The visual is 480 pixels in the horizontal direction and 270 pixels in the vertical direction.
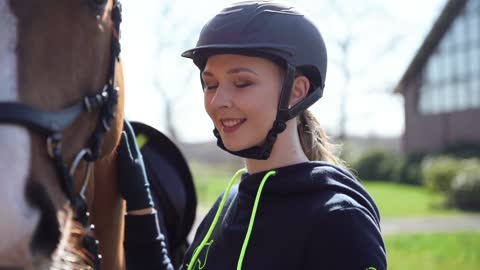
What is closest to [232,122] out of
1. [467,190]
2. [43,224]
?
[43,224]

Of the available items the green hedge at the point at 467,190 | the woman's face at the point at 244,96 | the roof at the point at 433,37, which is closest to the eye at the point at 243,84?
the woman's face at the point at 244,96

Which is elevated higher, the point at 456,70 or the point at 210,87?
the point at 210,87

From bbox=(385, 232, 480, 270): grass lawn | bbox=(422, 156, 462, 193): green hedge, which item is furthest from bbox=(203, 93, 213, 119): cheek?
bbox=(422, 156, 462, 193): green hedge

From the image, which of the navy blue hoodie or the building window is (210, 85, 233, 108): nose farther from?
the building window

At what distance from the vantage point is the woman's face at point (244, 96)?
216 centimetres

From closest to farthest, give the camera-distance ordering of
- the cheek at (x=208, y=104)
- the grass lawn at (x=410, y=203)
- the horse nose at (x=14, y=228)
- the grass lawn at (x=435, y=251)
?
the horse nose at (x=14, y=228)
the cheek at (x=208, y=104)
the grass lawn at (x=435, y=251)
the grass lawn at (x=410, y=203)

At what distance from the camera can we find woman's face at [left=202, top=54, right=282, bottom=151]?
7.08 feet

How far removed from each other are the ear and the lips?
0.21 metres

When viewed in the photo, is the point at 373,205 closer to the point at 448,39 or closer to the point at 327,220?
the point at 327,220

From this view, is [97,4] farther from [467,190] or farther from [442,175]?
[442,175]

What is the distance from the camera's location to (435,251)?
9719mm

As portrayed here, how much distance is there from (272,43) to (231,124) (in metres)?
0.33

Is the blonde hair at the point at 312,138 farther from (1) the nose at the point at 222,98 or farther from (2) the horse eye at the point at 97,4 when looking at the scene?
(2) the horse eye at the point at 97,4

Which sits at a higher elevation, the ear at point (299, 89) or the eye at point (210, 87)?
the eye at point (210, 87)
